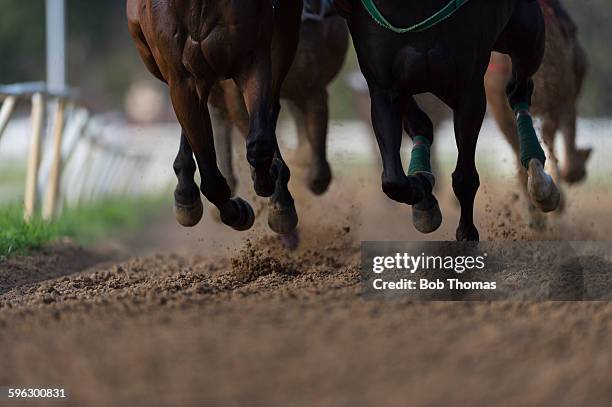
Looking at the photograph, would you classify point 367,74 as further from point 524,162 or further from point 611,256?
point 611,256

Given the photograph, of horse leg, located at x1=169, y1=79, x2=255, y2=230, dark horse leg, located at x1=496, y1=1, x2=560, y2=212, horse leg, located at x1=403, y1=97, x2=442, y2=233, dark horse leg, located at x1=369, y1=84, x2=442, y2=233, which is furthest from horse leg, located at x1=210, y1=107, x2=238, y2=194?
dark horse leg, located at x1=369, y1=84, x2=442, y2=233

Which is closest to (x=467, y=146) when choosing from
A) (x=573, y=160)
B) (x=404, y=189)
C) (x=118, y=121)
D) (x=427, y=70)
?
(x=404, y=189)

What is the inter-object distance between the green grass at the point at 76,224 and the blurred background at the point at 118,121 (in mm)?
173

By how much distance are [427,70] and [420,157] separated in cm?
78

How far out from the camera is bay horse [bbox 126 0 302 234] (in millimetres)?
4832

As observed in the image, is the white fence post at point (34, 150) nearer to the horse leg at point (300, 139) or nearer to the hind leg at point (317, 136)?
the horse leg at point (300, 139)

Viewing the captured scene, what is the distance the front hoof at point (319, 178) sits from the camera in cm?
731

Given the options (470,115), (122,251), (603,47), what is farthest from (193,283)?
(603,47)

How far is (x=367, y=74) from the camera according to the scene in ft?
16.8

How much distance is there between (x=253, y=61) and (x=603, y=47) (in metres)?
14.2

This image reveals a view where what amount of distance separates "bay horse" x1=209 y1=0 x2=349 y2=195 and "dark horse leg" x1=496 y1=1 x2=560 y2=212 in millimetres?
1412

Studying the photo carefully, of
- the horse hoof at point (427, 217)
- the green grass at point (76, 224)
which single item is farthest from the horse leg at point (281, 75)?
the green grass at point (76, 224)

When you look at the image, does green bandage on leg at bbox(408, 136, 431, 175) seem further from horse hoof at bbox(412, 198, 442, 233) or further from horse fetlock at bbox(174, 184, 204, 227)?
horse fetlock at bbox(174, 184, 204, 227)

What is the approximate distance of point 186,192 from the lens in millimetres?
5902
